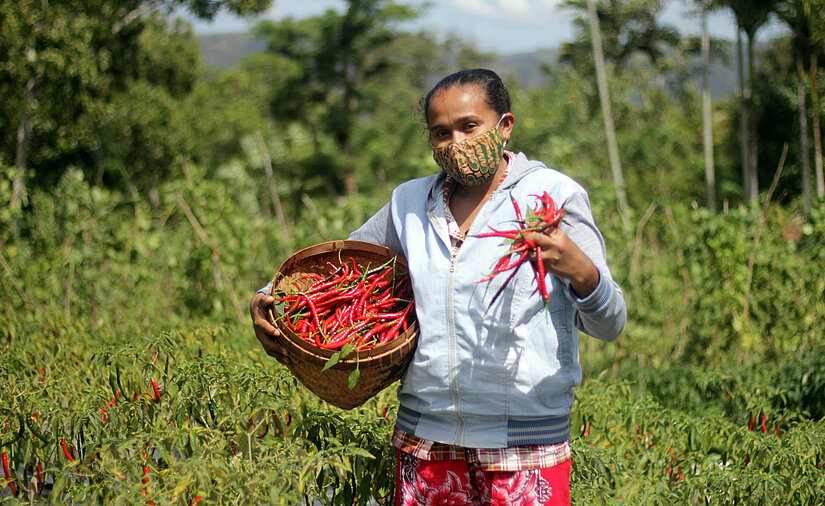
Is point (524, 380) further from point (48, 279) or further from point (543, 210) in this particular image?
point (48, 279)

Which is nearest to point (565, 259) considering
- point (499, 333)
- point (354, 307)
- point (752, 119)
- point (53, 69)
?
point (499, 333)

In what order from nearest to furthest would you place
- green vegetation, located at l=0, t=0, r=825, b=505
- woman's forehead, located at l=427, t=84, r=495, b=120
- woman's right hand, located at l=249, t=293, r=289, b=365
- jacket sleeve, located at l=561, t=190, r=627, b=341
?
jacket sleeve, located at l=561, t=190, r=627, b=341, woman's forehead, located at l=427, t=84, r=495, b=120, woman's right hand, located at l=249, t=293, r=289, b=365, green vegetation, located at l=0, t=0, r=825, b=505

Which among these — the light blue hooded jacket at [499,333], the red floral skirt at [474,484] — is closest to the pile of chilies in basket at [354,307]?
the light blue hooded jacket at [499,333]

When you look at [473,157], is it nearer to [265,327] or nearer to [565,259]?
[565,259]

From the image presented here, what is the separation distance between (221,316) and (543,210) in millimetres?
3607

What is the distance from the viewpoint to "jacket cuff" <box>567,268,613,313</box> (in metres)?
1.48

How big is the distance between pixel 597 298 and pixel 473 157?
1.48 feet

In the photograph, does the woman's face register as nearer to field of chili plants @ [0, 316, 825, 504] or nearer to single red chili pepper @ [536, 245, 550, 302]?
single red chili pepper @ [536, 245, 550, 302]

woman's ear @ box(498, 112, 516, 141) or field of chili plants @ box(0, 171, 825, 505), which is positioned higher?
woman's ear @ box(498, 112, 516, 141)

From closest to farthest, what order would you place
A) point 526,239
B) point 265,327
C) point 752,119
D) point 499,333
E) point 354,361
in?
point 526,239, point 499,333, point 354,361, point 265,327, point 752,119

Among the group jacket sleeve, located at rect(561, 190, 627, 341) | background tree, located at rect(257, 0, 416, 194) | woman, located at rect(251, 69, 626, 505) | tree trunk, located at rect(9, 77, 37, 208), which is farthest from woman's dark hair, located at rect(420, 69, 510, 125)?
background tree, located at rect(257, 0, 416, 194)

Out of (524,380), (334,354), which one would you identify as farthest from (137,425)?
(524,380)

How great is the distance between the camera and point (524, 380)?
1591 millimetres

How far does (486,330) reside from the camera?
5.27 feet
